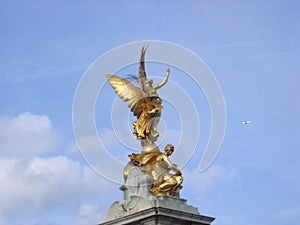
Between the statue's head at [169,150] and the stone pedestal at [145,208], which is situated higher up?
the statue's head at [169,150]

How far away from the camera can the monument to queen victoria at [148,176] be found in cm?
3666

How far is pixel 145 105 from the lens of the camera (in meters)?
39.8

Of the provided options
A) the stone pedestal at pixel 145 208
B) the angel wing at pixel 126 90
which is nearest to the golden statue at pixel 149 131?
the angel wing at pixel 126 90

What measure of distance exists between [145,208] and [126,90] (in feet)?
21.4

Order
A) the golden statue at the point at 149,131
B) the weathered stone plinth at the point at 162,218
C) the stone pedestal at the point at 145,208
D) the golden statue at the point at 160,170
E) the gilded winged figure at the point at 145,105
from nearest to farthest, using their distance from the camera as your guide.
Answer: the weathered stone plinth at the point at 162,218 → the stone pedestal at the point at 145,208 → the golden statue at the point at 160,170 → the golden statue at the point at 149,131 → the gilded winged figure at the point at 145,105

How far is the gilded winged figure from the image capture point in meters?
39.6

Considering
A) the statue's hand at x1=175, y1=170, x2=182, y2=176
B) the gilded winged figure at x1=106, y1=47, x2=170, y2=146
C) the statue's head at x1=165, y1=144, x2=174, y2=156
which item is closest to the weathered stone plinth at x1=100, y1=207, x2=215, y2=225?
the statue's hand at x1=175, y1=170, x2=182, y2=176

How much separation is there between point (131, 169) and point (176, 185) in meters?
2.31

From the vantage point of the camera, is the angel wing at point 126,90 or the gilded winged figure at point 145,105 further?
the angel wing at point 126,90

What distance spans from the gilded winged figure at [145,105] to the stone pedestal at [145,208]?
201 centimetres

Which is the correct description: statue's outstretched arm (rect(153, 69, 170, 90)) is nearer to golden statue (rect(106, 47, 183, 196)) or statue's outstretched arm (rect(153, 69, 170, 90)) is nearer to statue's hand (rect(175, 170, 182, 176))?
golden statue (rect(106, 47, 183, 196))

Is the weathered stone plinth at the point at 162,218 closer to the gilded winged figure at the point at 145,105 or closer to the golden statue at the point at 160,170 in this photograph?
the golden statue at the point at 160,170

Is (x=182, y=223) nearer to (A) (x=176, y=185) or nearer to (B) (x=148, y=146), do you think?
(A) (x=176, y=185)

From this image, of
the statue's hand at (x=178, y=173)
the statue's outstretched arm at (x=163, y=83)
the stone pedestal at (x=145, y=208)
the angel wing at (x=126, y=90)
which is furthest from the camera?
the statue's outstretched arm at (x=163, y=83)
